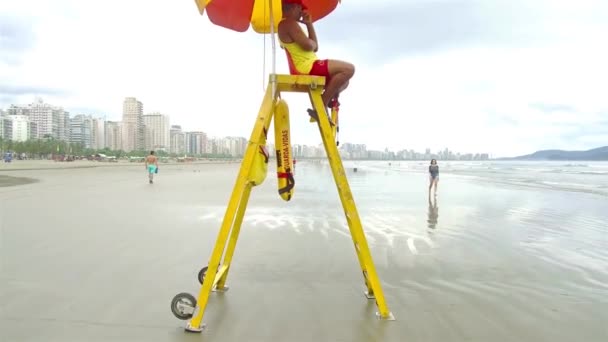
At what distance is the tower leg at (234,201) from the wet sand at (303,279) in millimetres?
223

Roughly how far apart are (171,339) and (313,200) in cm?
1011

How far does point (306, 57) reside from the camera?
11.5ft

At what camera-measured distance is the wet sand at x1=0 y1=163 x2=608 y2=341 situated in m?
3.26

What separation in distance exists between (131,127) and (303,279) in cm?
18726

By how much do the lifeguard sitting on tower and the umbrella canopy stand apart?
257 millimetres

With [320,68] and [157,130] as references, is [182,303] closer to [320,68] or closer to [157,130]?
[320,68]

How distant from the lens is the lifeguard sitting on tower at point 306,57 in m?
3.43

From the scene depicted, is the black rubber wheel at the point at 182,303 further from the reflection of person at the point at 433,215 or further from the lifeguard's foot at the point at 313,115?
the reflection of person at the point at 433,215

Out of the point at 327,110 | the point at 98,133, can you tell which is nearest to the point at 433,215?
the point at 327,110

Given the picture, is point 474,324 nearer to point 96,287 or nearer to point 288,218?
point 96,287

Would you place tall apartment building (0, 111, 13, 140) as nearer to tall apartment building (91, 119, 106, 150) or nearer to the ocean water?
tall apartment building (91, 119, 106, 150)

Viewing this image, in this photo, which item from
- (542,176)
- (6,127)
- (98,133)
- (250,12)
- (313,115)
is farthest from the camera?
(98,133)

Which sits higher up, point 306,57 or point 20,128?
point 20,128

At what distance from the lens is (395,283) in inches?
177
